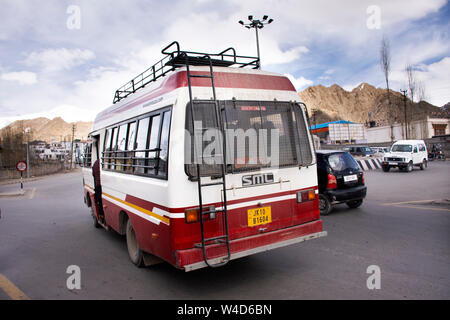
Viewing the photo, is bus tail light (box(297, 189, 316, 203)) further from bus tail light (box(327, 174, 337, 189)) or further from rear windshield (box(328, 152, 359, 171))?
rear windshield (box(328, 152, 359, 171))

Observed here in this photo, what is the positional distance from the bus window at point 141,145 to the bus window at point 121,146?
0.67 metres

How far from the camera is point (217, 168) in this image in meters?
4.02

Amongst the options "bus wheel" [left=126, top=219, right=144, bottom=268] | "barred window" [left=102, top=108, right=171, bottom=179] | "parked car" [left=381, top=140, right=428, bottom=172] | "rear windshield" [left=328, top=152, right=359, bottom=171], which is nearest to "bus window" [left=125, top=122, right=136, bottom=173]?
"barred window" [left=102, top=108, right=171, bottom=179]

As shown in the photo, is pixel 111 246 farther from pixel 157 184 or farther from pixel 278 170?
pixel 278 170

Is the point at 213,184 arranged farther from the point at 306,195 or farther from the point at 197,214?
the point at 306,195

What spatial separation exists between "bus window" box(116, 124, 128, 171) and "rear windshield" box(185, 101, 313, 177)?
2111mm

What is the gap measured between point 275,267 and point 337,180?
418cm

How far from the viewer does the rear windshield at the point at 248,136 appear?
398 centimetres

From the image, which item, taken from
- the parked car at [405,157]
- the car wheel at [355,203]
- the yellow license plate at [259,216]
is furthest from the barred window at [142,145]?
the parked car at [405,157]

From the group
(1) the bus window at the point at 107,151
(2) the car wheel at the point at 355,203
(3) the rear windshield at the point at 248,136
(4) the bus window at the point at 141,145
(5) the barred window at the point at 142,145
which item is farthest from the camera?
(2) the car wheel at the point at 355,203

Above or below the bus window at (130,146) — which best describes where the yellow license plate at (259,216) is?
below

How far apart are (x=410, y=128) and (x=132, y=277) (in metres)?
64.3

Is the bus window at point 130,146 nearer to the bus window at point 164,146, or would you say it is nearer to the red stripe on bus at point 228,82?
the red stripe on bus at point 228,82

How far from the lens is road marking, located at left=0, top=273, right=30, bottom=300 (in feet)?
14.0
